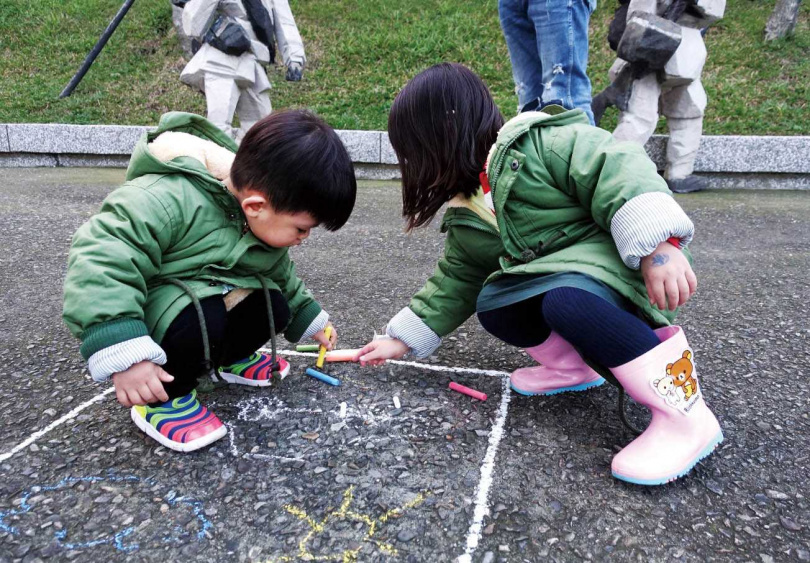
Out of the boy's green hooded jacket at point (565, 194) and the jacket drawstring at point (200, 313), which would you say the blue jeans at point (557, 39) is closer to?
the boy's green hooded jacket at point (565, 194)

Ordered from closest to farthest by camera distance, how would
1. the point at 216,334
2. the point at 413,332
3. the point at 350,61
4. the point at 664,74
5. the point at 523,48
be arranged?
the point at 216,334 < the point at 413,332 < the point at 523,48 < the point at 664,74 < the point at 350,61

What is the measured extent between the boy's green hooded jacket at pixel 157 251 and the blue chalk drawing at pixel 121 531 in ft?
1.00

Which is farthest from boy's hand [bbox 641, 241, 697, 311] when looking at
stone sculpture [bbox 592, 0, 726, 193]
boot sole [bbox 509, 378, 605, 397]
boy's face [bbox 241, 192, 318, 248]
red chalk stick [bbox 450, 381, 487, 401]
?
stone sculpture [bbox 592, 0, 726, 193]

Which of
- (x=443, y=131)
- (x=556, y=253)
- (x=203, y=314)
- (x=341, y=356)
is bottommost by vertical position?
(x=341, y=356)

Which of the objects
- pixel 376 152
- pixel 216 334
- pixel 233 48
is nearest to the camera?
pixel 216 334

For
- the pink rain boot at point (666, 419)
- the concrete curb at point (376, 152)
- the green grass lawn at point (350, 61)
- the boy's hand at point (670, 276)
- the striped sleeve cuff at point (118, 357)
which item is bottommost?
the concrete curb at point (376, 152)

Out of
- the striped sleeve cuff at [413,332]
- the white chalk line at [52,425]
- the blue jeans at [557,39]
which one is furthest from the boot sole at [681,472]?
the blue jeans at [557,39]

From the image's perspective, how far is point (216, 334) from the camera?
1559 millimetres

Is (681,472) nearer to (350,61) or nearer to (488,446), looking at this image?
(488,446)

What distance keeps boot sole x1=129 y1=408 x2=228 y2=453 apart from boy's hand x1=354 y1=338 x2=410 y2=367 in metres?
0.46

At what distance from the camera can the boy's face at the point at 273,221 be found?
1559 mm

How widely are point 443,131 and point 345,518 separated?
1.01 m

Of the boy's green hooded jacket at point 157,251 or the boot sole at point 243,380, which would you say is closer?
the boy's green hooded jacket at point 157,251

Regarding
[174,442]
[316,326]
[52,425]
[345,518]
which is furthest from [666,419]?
[52,425]
